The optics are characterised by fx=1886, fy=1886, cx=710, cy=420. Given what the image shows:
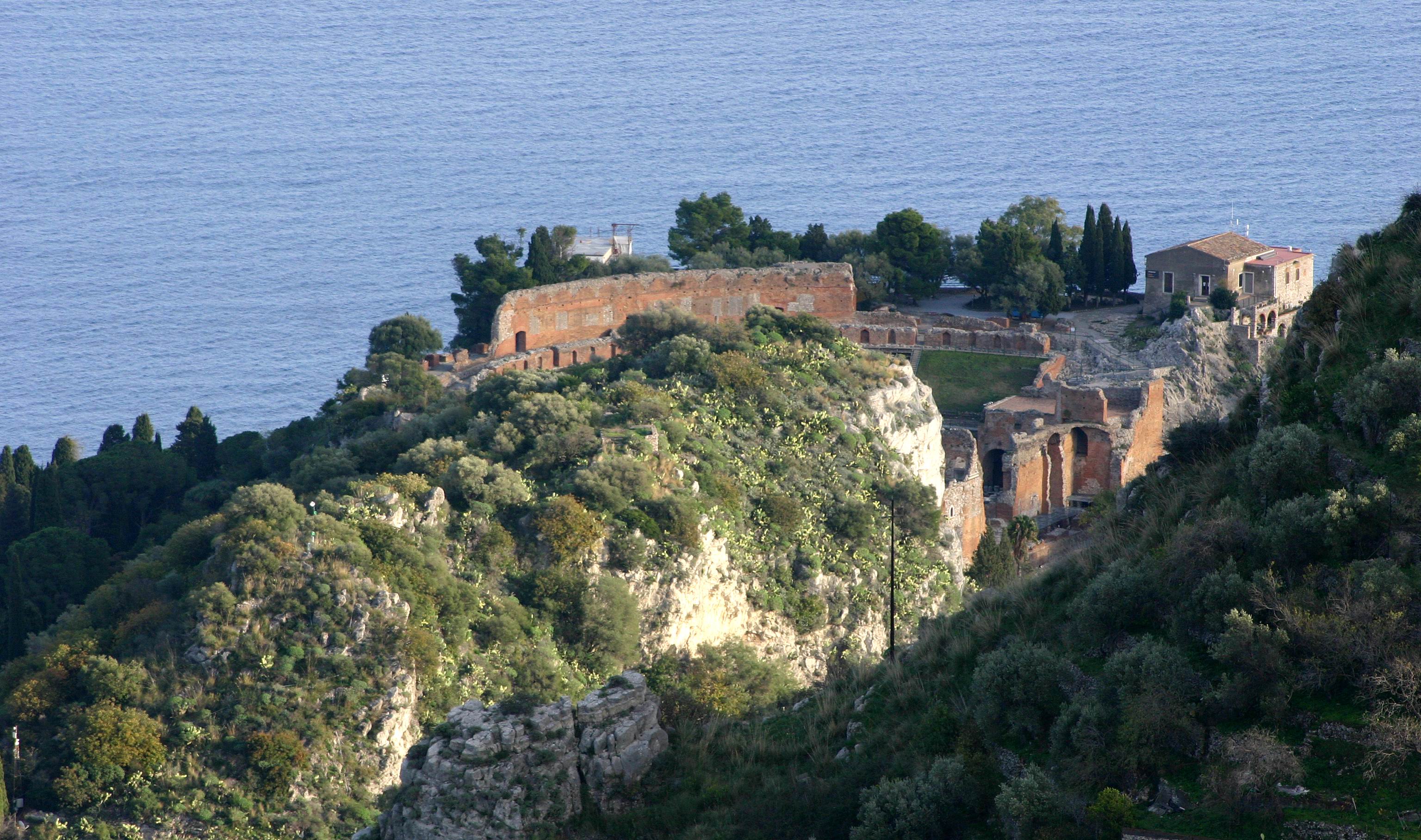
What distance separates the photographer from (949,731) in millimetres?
17984

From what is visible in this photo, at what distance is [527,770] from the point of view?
65.5 ft

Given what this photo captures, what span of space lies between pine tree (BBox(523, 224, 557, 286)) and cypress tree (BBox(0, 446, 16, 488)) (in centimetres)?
1741

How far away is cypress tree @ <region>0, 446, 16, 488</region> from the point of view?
187 feet

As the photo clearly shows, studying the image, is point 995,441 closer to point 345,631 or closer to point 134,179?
point 345,631

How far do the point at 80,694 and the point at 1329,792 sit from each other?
24329mm

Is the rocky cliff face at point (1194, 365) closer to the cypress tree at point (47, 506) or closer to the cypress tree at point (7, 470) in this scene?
the cypress tree at point (47, 506)

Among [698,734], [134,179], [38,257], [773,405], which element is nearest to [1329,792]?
[698,734]

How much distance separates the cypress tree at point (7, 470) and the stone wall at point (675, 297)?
15.9 metres

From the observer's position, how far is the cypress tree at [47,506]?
5381cm

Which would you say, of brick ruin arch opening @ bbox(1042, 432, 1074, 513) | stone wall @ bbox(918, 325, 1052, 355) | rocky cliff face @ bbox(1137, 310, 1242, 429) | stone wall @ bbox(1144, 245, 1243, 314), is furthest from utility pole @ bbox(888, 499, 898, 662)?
stone wall @ bbox(1144, 245, 1243, 314)

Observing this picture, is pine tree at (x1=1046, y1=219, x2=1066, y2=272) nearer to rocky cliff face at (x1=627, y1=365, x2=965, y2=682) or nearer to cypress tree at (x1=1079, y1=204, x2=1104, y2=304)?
cypress tree at (x1=1079, y1=204, x2=1104, y2=304)

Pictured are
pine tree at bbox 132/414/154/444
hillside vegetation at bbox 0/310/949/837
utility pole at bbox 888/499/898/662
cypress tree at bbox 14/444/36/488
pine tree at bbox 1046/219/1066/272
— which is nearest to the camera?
hillside vegetation at bbox 0/310/949/837

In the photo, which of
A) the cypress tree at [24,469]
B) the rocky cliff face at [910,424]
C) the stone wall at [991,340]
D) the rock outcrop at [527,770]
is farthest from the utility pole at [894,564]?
the cypress tree at [24,469]

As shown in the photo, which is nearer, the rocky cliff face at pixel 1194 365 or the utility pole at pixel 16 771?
the utility pole at pixel 16 771
